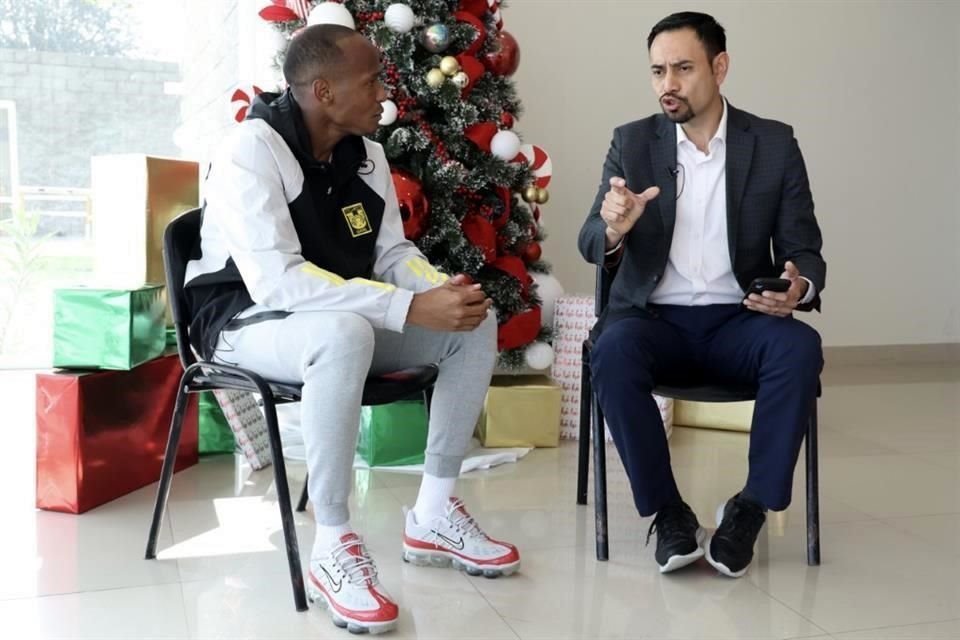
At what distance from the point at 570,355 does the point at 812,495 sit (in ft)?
4.04

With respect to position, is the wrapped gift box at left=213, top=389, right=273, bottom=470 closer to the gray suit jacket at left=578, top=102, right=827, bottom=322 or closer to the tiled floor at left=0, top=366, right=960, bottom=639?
the tiled floor at left=0, top=366, right=960, bottom=639

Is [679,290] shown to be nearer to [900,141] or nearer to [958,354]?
[900,141]

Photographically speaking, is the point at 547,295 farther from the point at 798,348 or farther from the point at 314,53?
the point at 314,53

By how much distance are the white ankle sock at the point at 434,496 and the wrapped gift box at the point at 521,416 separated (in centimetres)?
101

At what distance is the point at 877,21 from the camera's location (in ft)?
14.8

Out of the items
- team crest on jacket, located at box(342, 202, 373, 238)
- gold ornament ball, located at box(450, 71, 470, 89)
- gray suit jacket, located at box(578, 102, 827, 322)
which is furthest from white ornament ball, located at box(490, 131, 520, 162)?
team crest on jacket, located at box(342, 202, 373, 238)

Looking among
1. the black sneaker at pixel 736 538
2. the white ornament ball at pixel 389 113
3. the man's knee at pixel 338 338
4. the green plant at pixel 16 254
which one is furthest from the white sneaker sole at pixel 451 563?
the green plant at pixel 16 254

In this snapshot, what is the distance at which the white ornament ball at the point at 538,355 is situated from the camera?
3047 mm

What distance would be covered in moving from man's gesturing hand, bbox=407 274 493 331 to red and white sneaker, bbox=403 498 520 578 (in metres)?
0.42

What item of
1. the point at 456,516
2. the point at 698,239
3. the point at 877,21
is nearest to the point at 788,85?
the point at 877,21

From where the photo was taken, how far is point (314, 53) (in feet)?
6.24

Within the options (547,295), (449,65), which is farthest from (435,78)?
(547,295)

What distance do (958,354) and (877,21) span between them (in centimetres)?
170

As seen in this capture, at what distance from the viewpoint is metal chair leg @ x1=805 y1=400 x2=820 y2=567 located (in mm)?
2025
